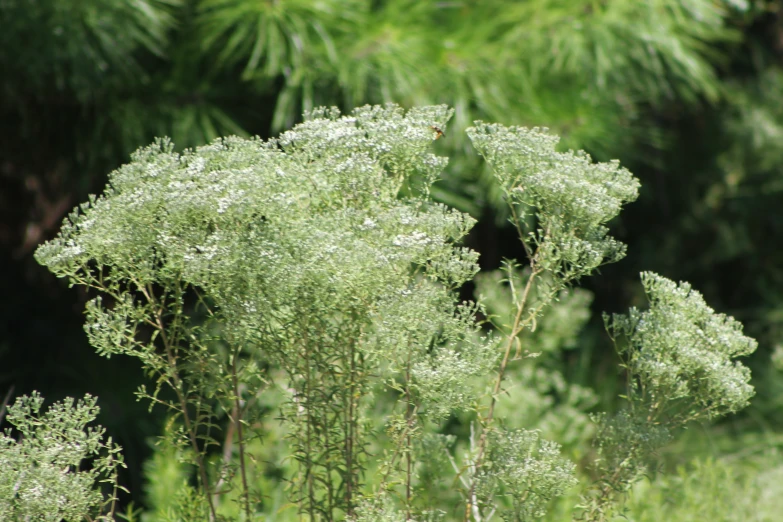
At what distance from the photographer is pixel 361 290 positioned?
2.70 ft

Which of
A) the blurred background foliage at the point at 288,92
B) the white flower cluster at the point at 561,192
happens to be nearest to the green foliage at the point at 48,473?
the white flower cluster at the point at 561,192

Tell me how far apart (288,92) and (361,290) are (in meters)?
1.59

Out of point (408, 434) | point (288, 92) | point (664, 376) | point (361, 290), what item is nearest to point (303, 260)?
point (361, 290)

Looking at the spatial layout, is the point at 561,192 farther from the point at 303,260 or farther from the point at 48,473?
the point at 48,473

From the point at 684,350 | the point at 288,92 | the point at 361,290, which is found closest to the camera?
the point at 361,290

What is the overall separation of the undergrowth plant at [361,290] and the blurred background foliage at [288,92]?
951 millimetres

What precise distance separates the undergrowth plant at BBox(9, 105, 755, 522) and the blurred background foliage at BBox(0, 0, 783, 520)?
3.12ft

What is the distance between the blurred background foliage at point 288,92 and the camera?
7.32 feet

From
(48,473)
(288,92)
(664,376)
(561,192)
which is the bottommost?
(48,473)

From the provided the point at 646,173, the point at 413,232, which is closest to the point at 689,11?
the point at 646,173

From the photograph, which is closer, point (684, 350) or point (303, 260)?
point (303, 260)

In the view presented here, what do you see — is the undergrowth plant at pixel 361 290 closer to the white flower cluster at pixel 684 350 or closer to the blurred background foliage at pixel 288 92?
the white flower cluster at pixel 684 350

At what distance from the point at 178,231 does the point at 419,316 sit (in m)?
0.26

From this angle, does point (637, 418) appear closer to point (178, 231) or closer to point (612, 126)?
point (178, 231)
